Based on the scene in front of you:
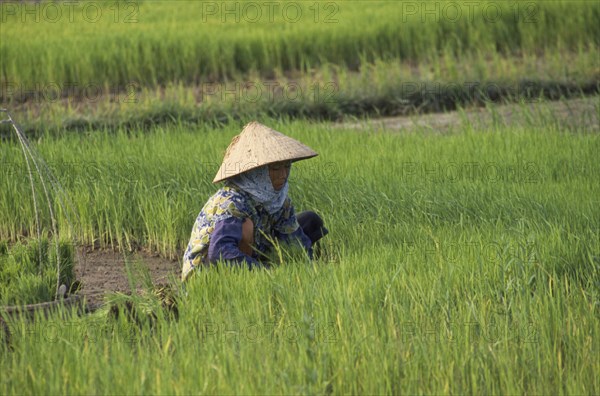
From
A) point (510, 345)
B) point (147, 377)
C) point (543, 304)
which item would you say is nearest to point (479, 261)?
point (543, 304)

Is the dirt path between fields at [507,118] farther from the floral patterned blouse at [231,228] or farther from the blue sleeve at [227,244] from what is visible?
the blue sleeve at [227,244]

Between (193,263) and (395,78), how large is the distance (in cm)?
599

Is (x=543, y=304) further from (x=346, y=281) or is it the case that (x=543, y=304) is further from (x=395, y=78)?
(x=395, y=78)

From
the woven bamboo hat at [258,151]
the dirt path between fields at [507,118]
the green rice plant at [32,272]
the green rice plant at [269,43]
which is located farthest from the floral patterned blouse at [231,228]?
the green rice plant at [269,43]

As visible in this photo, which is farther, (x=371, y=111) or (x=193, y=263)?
(x=371, y=111)

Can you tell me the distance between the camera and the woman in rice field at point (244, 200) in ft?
13.6

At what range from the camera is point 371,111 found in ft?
31.3

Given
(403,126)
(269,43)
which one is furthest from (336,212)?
(269,43)

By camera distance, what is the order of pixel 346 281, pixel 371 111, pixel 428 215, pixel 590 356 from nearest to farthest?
pixel 590 356 → pixel 346 281 → pixel 428 215 → pixel 371 111

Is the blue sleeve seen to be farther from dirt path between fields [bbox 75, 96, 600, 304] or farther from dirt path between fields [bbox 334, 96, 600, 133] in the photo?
dirt path between fields [bbox 334, 96, 600, 133]

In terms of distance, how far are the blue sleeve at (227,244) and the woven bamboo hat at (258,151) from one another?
194 mm

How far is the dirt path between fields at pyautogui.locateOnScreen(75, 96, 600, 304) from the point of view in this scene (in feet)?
15.9

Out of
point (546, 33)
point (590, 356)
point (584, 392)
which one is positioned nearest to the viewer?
point (584, 392)

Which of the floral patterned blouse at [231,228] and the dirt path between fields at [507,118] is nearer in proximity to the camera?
the floral patterned blouse at [231,228]
